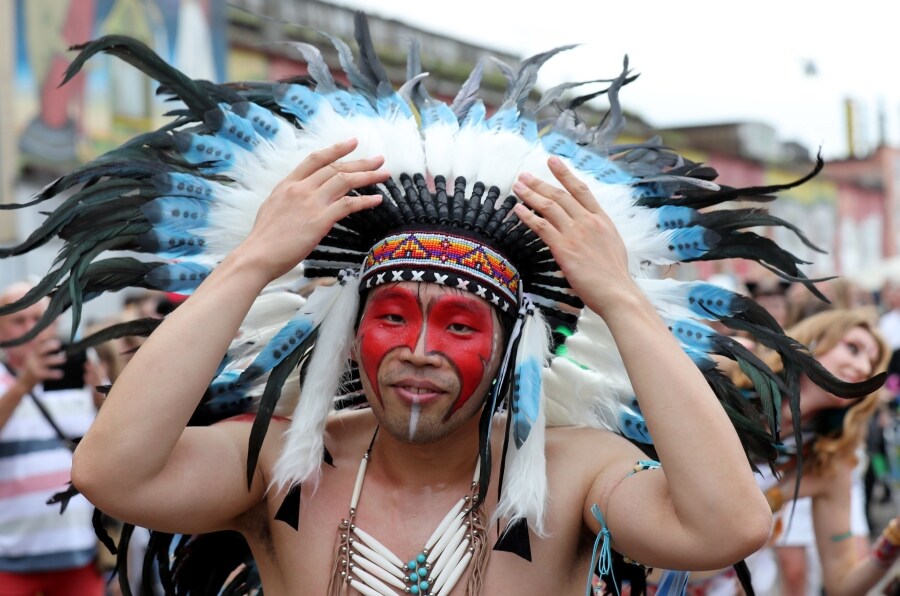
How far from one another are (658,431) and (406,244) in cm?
72

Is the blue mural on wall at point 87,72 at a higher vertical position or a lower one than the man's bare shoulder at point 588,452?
higher

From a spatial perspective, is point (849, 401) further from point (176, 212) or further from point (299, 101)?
point (176, 212)

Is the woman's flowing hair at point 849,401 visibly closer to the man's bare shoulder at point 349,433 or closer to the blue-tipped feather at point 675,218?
the blue-tipped feather at point 675,218

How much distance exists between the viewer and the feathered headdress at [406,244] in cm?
250

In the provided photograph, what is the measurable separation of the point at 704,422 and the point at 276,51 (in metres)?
11.8

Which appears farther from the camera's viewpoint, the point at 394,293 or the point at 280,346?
the point at 280,346

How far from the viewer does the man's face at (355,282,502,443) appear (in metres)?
2.36

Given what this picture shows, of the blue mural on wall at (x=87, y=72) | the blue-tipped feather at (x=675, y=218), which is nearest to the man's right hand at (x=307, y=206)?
the blue-tipped feather at (x=675, y=218)

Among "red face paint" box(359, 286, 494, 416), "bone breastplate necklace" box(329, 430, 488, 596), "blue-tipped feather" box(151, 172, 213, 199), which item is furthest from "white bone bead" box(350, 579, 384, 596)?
"blue-tipped feather" box(151, 172, 213, 199)

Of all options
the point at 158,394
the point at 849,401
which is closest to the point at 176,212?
the point at 158,394

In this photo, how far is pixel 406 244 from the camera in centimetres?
248

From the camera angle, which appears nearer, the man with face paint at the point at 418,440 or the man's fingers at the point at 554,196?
the man with face paint at the point at 418,440

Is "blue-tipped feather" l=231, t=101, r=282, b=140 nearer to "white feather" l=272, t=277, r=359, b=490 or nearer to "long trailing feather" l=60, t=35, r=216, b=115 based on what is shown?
"long trailing feather" l=60, t=35, r=216, b=115

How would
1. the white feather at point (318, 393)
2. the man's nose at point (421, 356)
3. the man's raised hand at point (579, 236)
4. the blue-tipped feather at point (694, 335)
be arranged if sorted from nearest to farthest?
1. the man's raised hand at point (579, 236)
2. the man's nose at point (421, 356)
3. the white feather at point (318, 393)
4. the blue-tipped feather at point (694, 335)
